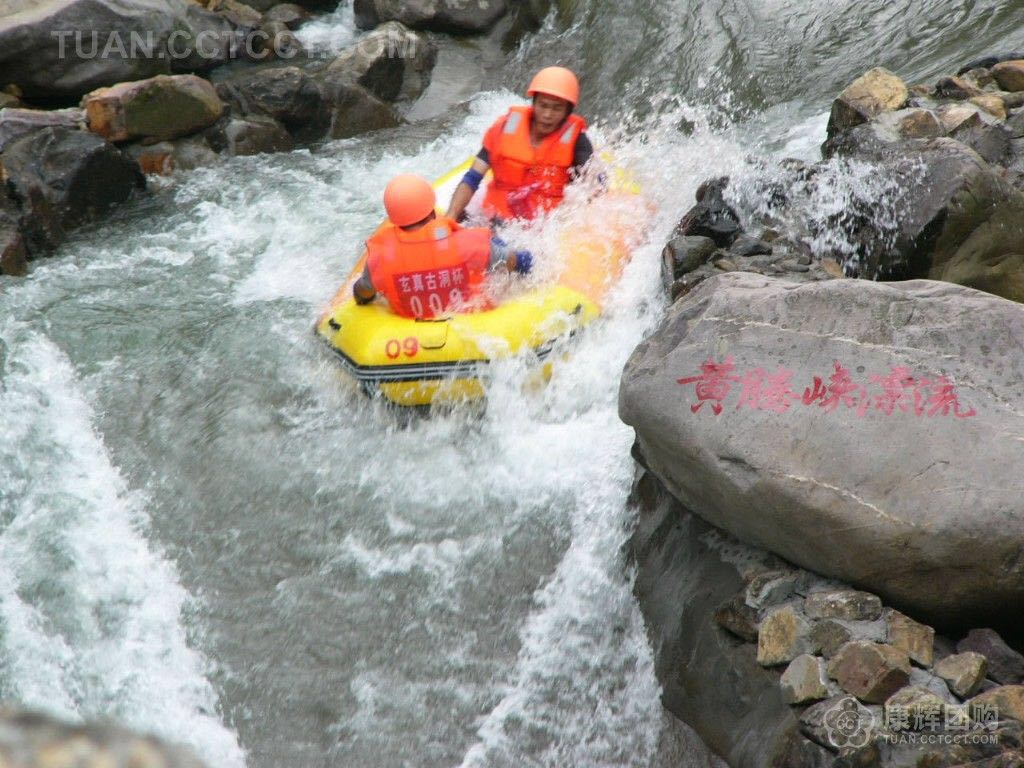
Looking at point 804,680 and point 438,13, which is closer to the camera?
point 804,680

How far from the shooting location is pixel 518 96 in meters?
9.70

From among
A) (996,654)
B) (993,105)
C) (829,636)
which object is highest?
(993,105)

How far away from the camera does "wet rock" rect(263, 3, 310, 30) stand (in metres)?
10.5

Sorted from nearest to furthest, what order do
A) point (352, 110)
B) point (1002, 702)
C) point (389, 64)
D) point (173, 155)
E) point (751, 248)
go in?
1. point (1002, 702)
2. point (751, 248)
3. point (173, 155)
4. point (352, 110)
5. point (389, 64)

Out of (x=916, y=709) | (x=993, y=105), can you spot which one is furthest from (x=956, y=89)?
(x=916, y=709)

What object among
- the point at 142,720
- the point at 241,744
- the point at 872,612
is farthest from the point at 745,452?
the point at 142,720

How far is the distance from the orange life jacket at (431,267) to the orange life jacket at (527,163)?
2.89ft

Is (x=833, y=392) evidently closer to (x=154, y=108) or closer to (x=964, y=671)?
(x=964, y=671)

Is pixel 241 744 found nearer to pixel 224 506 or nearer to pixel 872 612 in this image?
pixel 224 506

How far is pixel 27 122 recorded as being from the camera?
7879mm

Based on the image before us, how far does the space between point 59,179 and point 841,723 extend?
22.3ft

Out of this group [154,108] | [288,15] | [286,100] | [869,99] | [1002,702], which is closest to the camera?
[1002,702]

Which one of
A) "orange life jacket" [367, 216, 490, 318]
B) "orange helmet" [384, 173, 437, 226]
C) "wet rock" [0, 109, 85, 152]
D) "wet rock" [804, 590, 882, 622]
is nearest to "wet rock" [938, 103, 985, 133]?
"orange life jacket" [367, 216, 490, 318]

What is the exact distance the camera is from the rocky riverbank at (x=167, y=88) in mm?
7746
